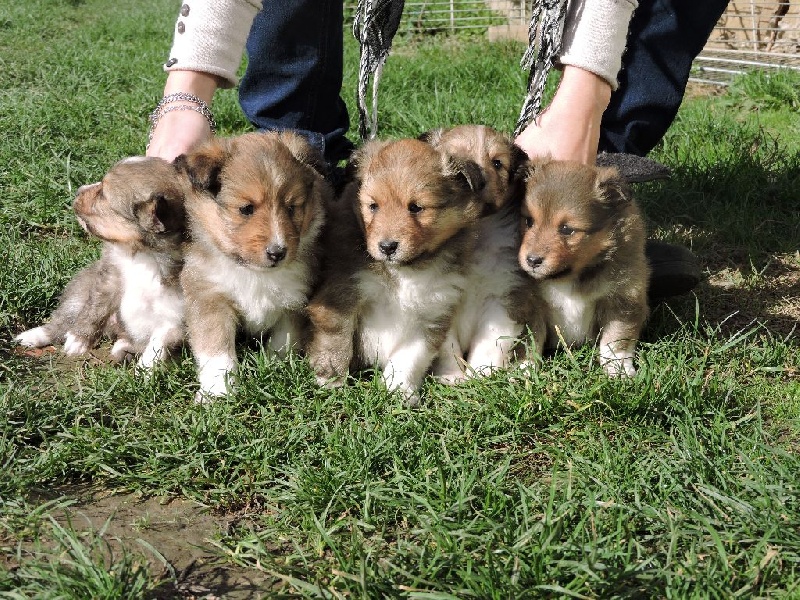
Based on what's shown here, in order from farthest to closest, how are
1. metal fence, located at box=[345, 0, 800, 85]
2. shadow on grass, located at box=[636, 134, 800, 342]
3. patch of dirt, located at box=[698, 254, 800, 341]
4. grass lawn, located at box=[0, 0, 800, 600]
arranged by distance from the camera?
1. metal fence, located at box=[345, 0, 800, 85]
2. shadow on grass, located at box=[636, 134, 800, 342]
3. patch of dirt, located at box=[698, 254, 800, 341]
4. grass lawn, located at box=[0, 0, 800, 600]

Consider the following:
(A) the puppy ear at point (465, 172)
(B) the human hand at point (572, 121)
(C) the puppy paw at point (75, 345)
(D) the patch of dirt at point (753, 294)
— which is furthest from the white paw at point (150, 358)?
(D) the patch of dirt at point (753, 294)

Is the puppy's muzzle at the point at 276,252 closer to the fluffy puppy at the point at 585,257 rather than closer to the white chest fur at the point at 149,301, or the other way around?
the white chest fur at the point at 149,301

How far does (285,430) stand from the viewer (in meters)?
3.28

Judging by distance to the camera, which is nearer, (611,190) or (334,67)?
(611,190)

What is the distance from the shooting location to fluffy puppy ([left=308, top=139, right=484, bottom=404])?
11.5 ft

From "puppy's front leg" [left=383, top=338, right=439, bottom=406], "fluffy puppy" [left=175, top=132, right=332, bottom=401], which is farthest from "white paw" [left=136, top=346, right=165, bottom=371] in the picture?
"puppy's front leg" [left=383, top=338, right=439, bottom=406]

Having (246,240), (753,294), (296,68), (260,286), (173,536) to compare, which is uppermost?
(296,68)

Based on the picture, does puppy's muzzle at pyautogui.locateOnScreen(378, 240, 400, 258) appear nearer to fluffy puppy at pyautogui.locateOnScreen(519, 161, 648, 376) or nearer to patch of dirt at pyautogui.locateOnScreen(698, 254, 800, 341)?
fluffy puppy at pyautogui.locateOnScreen(519, 161, 648, 376)

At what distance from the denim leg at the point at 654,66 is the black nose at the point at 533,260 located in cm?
160

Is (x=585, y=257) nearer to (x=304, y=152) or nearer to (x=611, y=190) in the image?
(x=611, y=190)

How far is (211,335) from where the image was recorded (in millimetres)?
3590

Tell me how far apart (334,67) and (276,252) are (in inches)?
80.3

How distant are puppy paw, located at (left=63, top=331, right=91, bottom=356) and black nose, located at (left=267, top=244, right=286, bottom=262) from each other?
1252 millimetres

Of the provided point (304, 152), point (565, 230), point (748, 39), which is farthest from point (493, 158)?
point (748, 39)
